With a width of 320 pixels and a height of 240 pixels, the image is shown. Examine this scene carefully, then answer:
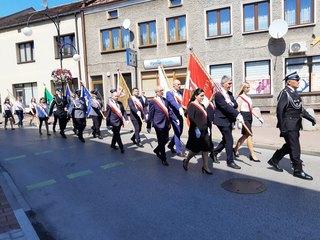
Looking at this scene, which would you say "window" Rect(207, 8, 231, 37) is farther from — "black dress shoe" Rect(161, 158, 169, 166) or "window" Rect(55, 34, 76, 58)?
"black dress shoe" Rect(161, 158, 169, 166)

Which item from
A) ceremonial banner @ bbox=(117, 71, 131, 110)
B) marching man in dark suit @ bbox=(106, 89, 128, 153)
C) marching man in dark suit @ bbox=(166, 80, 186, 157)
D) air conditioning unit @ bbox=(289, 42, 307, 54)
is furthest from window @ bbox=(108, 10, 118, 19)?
marching man in dark suit @ bbox=(166, 80, 186, 157)

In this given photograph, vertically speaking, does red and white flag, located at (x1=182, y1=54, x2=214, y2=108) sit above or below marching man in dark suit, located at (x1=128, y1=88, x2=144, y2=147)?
above

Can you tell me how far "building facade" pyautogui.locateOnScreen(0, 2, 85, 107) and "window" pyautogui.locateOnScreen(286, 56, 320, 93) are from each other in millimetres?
13622

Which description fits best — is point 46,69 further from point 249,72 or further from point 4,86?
point 249,72

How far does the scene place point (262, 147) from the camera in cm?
816

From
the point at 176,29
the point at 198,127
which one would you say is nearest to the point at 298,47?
the point at 176,29

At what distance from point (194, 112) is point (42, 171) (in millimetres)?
3603

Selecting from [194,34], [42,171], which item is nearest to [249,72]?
[194,34]

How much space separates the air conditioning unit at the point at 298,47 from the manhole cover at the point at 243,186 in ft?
37.0

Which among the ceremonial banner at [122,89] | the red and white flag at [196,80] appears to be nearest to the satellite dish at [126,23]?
the ceremonial banner at [122,89]

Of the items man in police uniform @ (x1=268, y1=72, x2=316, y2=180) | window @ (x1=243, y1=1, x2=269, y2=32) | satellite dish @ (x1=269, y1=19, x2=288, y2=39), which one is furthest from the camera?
window @ (x1=243, y1=1, x2=269, y2=32)

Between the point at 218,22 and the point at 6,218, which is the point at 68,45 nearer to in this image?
the point at 218,22

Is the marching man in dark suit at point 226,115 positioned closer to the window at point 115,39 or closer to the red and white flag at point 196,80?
the red and white flag at point 196,80

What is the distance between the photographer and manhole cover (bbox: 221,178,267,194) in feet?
15.9
